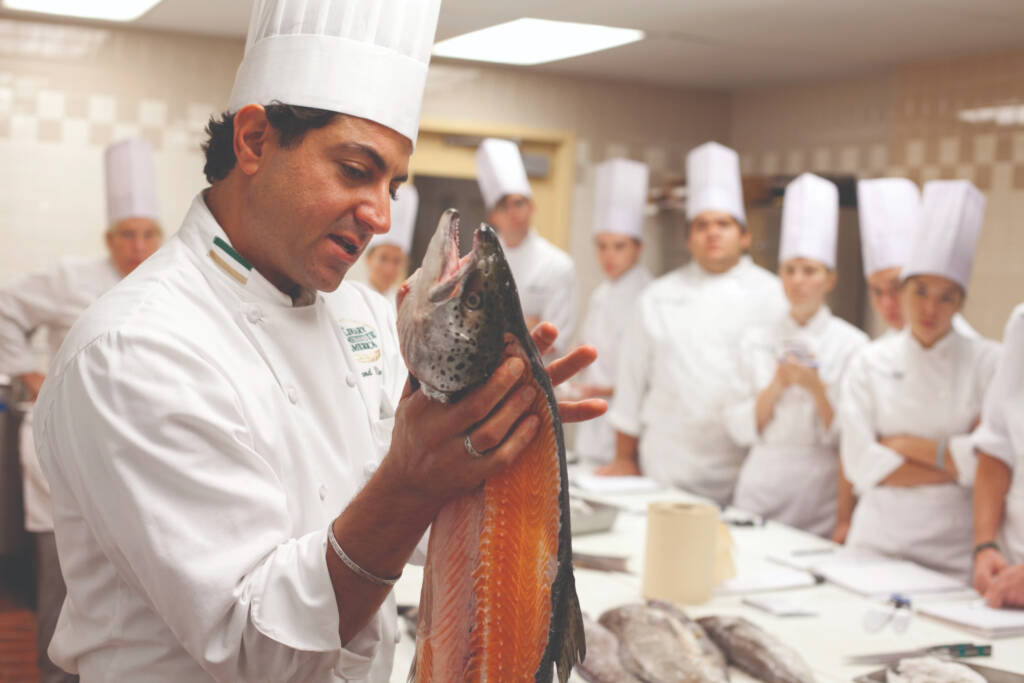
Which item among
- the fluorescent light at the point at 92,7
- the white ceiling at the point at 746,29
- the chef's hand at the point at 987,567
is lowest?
the chef's hand at the point at 987,567

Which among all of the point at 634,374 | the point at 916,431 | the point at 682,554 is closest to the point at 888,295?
the point at 916,431

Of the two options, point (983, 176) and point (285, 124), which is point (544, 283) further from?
point (285, 124)

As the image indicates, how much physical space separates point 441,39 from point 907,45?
1898mm

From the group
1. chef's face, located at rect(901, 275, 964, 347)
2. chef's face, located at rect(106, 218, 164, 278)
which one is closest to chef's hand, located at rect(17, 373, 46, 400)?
chef's face, located at rect(106, 218, 164, 278)

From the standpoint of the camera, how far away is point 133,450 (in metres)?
1.06

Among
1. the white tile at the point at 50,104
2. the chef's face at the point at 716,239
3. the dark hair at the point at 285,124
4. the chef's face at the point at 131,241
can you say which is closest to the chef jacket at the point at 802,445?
the chef's face at the point at 716,239

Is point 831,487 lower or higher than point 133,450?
lower

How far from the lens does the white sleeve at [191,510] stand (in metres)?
1.03

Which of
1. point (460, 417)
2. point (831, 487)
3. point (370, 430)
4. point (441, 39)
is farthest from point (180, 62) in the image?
point (460, 417)

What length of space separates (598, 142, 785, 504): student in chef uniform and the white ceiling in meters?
0.57

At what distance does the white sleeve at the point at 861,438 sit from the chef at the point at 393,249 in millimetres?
2510

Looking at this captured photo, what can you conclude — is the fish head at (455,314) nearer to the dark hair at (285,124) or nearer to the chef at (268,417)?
the chef at (268,417)

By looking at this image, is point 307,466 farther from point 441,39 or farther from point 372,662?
point 441,39

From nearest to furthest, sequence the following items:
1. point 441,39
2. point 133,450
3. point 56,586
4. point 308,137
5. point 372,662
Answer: point 133,450, point 308,137, point 372,662, point 441,39, point 56,586
